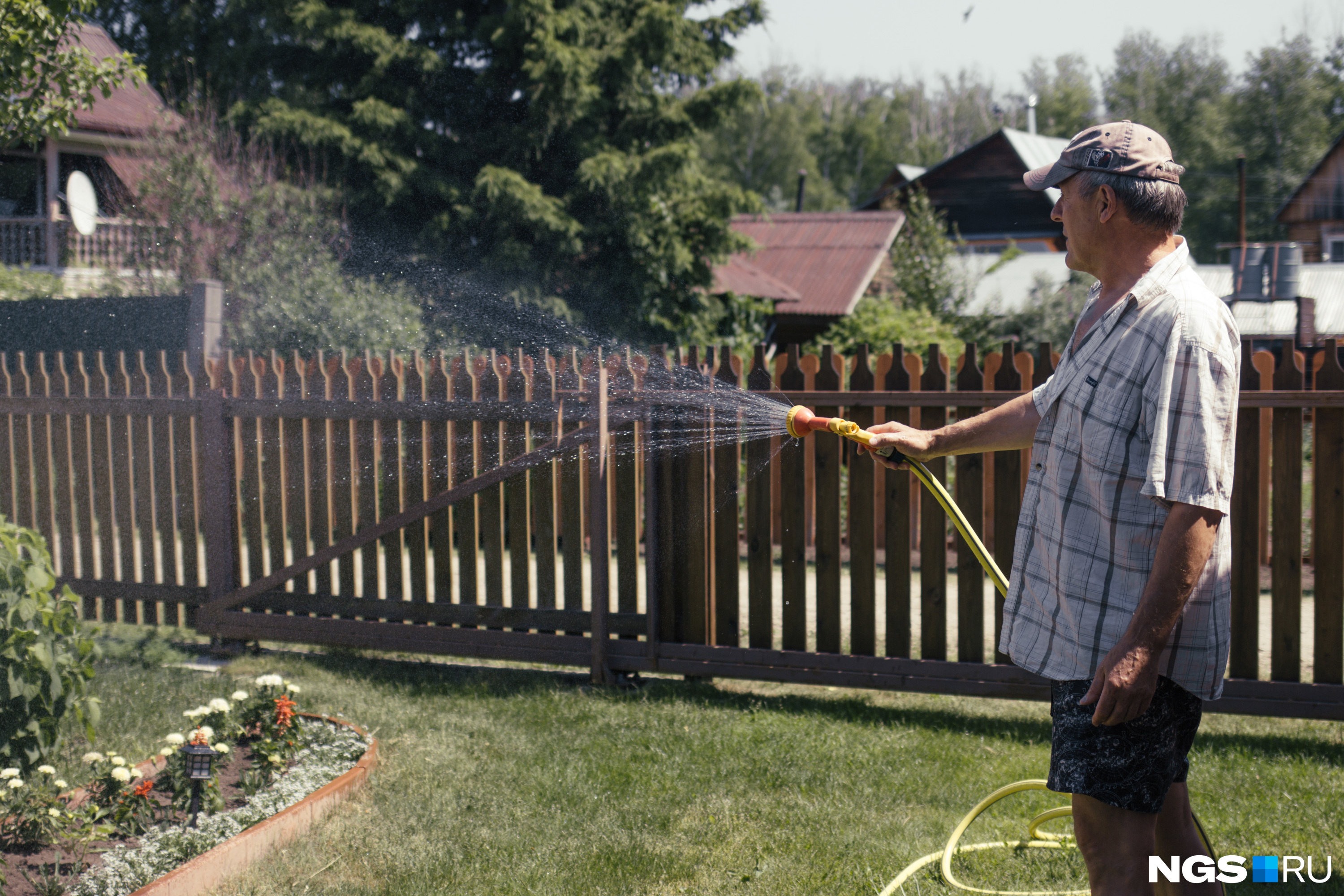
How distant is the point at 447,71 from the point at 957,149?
53.0 meters

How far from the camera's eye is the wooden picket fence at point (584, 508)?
448 cm

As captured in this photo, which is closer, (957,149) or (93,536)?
(93,536)

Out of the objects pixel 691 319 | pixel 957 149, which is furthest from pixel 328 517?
pixel 957 149

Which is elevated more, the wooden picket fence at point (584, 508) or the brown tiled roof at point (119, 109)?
the brown tiled roof at point (119, 109)

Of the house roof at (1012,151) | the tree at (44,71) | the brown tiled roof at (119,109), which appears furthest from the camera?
the house roof at (1012,151)

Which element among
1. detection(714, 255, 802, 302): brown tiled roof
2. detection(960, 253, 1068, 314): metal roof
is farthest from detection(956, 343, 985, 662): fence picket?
detection(714, 255, 802, 302): brown tiled roof

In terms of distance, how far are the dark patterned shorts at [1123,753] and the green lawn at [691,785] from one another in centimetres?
117

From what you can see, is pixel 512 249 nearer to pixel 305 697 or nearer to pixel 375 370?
pixel 375 370

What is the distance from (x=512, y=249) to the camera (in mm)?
15156

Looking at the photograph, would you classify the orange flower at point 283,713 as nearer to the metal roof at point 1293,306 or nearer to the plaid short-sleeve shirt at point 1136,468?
the plaid short-sleeve shirt at point 1136,468

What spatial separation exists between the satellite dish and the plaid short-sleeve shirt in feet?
48.4

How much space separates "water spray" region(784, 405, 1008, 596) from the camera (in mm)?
2842

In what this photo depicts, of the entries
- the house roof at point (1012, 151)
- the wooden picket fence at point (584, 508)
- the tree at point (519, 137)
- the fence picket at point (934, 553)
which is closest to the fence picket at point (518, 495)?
the wooden picket fence at point (584, 508)

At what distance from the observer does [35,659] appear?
332 centimetres
